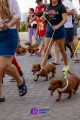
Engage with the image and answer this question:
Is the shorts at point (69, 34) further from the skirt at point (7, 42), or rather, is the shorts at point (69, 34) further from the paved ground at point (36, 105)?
the skirt at point (7, 42)

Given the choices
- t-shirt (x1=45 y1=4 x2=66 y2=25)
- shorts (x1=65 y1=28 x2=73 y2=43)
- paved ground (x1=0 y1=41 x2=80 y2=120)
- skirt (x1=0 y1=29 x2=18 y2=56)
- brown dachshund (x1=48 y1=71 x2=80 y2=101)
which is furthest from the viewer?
shorts (x1=65 y1=28 x2=73 y2=43)

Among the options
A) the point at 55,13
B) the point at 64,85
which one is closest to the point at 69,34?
the point at 55,13

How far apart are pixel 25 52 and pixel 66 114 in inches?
341

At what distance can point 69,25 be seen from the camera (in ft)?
38.0

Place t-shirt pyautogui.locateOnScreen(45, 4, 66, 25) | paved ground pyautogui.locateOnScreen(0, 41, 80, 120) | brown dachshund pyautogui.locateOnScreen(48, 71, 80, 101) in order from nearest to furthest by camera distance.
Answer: paved ground pyautogui.locateOnScreen(0, 41, 80, 120) < brown dachshund pyautogui.locateOnScreen(48, 71, 80, 101) < t-shirt pyautogui.locateOnScreen(45, 4, 66, 25)

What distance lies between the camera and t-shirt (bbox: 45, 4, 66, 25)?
9.22 meters

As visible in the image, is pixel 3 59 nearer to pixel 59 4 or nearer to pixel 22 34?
pixel 59 4

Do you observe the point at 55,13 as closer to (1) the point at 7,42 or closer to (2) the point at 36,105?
(1) the point at 7,42

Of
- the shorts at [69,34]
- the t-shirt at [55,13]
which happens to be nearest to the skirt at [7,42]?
the t-shirt at [55,13]

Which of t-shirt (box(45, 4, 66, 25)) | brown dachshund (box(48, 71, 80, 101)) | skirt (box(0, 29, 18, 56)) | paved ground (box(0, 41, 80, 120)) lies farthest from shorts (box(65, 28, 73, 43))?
skirt (box(0, 29, 18, 56))

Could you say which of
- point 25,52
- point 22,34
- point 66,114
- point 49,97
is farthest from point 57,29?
point 22,34

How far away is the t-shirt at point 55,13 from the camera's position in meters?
9.22

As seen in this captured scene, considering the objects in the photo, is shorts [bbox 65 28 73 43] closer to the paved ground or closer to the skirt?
the paved ground

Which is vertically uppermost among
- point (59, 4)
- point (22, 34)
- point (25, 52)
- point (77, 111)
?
point (59, 4)
